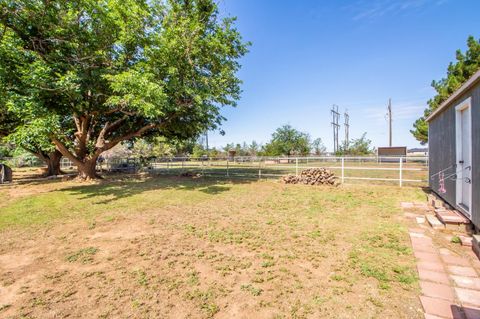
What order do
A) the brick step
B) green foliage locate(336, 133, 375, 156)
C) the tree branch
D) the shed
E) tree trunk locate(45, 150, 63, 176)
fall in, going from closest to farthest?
the shed → the brick step → the tree branch → tree trunk locate(45, 150, 63, 176) → green foliage locate(336, 133, 375, 156)

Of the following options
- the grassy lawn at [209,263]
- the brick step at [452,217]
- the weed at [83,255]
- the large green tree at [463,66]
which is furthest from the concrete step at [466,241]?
the large green tree at [463,66]

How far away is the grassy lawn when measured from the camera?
2225 millimetres

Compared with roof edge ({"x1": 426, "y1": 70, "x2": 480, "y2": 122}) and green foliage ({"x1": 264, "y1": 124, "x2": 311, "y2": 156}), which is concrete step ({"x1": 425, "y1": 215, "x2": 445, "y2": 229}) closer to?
roof edge ({"x1": 426, "y1": 70, "x2": 480, "y2": 122})

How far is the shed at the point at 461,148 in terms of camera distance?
12.2ft

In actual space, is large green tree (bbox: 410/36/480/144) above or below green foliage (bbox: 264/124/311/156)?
above

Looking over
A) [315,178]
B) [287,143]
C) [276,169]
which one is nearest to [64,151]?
[315,178]

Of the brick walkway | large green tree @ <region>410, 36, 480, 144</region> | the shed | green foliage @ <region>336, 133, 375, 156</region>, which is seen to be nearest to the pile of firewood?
the shed

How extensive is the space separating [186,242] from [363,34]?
13360mm

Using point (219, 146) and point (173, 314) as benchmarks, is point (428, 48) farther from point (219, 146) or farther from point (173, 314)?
point (219, 146)

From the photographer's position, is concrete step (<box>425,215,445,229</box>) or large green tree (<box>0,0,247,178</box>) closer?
concrete step (<box>425,215,445,229</box>)

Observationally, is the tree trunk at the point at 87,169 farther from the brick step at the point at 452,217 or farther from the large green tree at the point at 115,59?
the brick step at the point at 452,217

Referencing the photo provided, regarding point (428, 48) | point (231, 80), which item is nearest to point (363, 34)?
point (428, 48)

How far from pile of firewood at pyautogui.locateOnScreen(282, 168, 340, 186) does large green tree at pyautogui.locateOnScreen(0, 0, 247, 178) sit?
16.5 feet

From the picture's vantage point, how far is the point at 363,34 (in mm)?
11750
